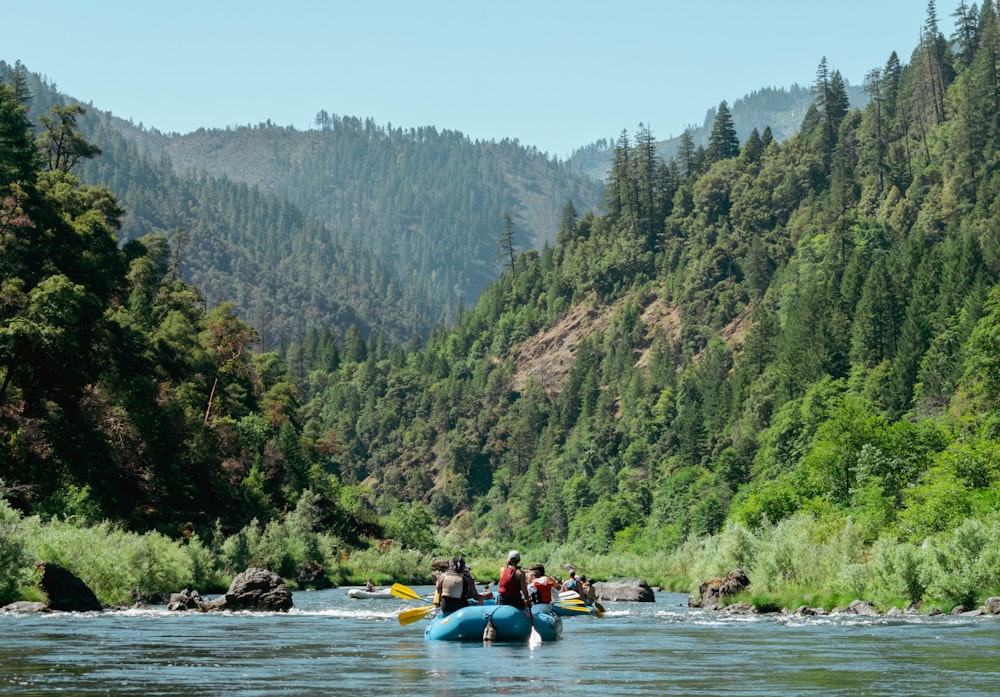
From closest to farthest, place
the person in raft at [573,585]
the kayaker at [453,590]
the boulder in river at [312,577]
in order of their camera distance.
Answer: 1. the kayaker at [453,590]
2. the person in raft at [573,585]
3. the boulder in river at [312,577]

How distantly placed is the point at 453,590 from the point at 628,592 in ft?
165

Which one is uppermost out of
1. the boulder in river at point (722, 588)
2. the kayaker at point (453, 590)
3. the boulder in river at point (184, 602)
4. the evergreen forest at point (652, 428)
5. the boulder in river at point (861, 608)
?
the evergreen forest at point (652, 428)

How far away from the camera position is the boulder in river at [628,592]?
85.8m

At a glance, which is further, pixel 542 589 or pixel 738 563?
pixel 738 563

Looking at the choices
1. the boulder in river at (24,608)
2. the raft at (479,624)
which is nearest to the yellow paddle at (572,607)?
the raft at (479,624)

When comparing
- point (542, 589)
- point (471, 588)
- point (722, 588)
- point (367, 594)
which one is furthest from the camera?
point (367, 594)

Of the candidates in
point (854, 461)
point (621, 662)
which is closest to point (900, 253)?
point (854, 461)

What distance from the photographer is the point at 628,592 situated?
8750 cm

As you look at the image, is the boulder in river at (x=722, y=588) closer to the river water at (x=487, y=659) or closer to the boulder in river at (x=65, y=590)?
the river water at (x=487, y=659)

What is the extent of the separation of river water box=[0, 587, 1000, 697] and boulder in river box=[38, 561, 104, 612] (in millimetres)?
1552

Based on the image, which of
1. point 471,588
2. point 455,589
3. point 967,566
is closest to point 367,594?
point 967,566

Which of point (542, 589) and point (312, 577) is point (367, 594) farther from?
point (542, 589)

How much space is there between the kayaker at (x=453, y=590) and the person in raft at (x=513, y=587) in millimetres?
1151

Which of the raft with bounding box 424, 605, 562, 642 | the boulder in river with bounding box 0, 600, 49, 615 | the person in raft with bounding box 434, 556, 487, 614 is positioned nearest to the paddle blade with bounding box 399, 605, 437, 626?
the person in raft with bounding box 434, 556, 487, 614
